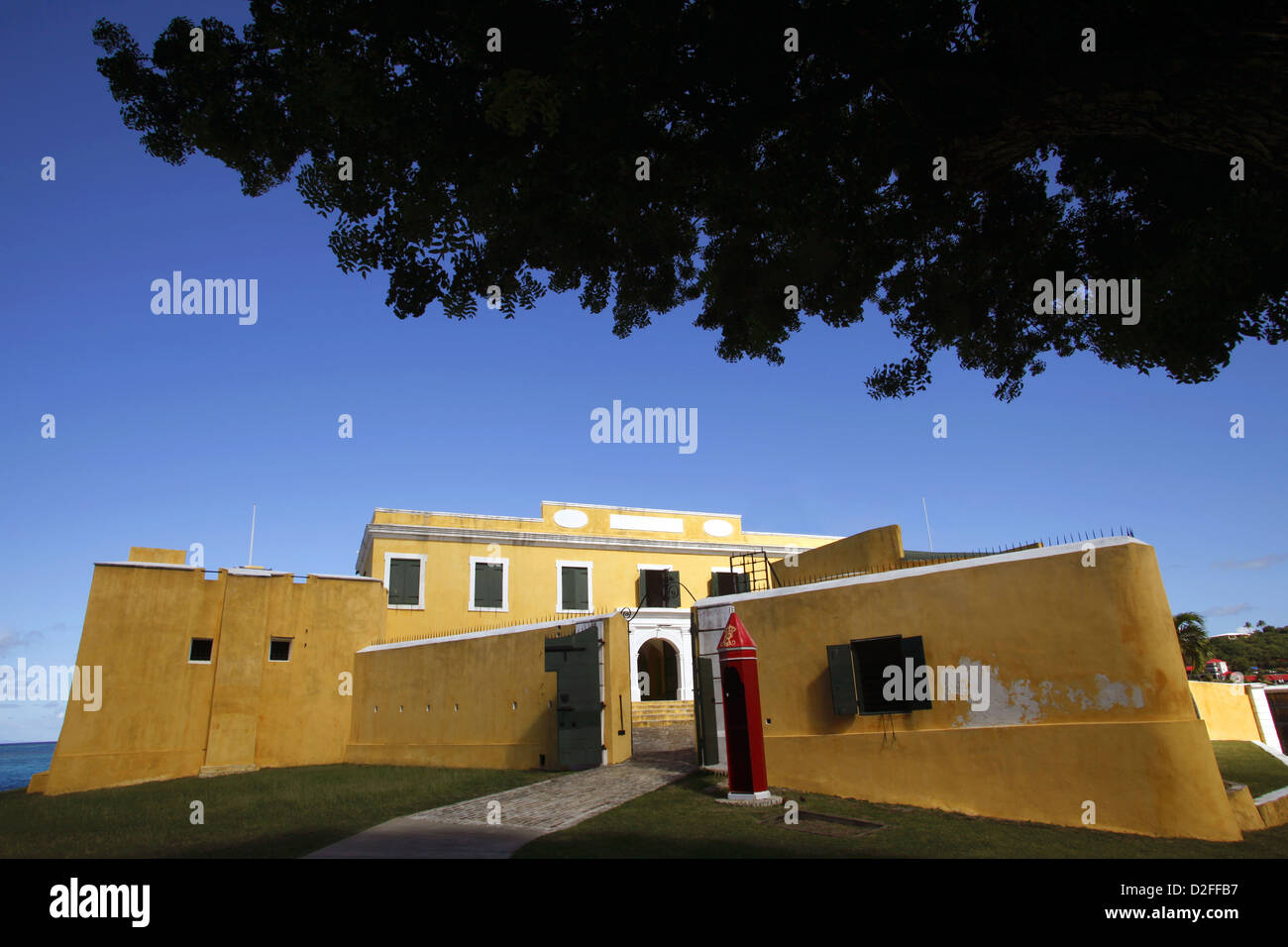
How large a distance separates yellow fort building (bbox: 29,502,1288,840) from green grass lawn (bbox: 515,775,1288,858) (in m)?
0.47

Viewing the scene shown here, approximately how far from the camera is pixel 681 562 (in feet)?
89.6

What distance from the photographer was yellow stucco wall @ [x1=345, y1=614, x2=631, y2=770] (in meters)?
15.2

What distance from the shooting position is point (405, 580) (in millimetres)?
23328

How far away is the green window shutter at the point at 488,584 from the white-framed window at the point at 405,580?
176 centimetres

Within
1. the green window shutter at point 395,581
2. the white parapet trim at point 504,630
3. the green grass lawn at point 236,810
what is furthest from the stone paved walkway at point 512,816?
the green window shutter at point 395,581

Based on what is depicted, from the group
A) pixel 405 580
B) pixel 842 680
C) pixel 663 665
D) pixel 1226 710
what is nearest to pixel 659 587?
pixel 663 665

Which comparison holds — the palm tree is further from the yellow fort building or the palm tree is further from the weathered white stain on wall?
the weathered white stain on wall

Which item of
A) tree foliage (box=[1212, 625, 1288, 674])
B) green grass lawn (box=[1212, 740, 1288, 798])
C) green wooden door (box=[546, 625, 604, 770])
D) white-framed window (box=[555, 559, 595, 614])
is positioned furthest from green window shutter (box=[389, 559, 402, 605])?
tree foliage (box=[1212, 625, 1288, 674])

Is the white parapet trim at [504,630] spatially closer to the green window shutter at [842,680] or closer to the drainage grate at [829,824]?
the green window shutter at [842,680]

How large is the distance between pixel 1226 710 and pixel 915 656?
20.2 m

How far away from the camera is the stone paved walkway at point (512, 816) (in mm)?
7652

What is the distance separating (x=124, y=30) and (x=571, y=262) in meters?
5.11
